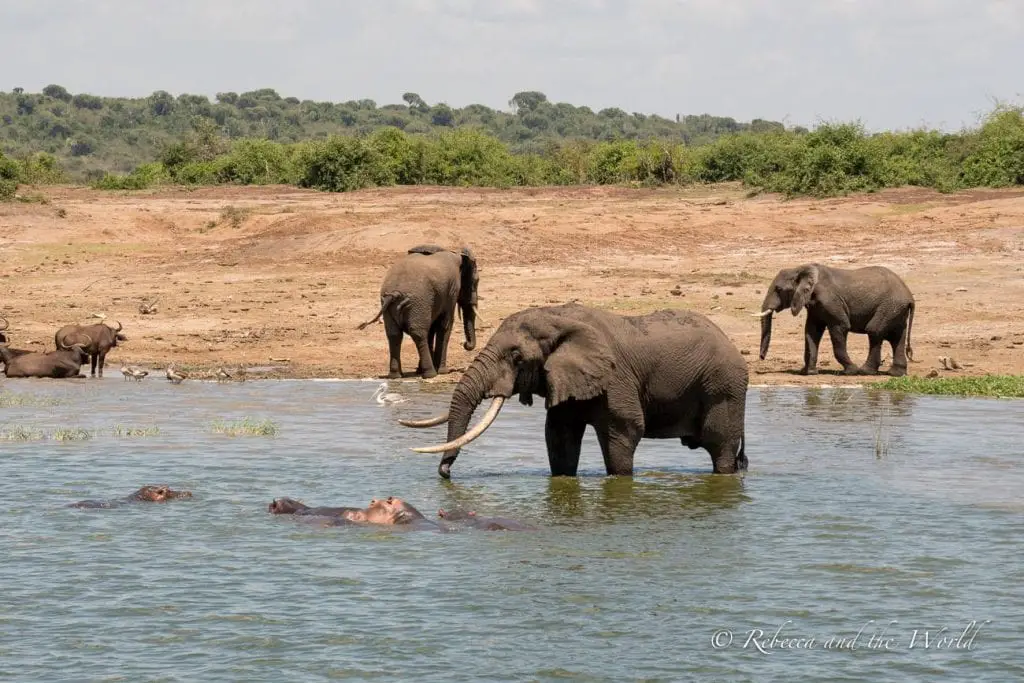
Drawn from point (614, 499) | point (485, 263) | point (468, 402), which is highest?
point (485, 263)

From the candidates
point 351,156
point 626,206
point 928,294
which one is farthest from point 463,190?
point 928,294

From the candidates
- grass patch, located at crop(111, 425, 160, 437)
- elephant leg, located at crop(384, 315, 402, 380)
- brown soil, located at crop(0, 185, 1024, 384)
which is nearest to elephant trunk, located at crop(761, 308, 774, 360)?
brown soil, located at crop(0, 185, 1024, 384)

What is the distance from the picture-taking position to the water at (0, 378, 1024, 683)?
9156mm

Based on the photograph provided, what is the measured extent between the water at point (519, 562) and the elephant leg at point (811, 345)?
3943mm

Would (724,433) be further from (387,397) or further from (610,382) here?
(387,397)

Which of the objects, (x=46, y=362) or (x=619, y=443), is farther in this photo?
(x=46, y=362)

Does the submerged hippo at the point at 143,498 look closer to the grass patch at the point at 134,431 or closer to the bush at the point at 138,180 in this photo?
the grass patch at the point at 134,431

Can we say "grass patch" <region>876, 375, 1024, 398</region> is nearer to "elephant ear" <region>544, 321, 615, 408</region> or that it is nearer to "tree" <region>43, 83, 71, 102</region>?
"elephant ear" <region>544, 321, 615, 408</region>

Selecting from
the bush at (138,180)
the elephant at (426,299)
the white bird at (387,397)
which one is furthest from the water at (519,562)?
the bush at (138,180)

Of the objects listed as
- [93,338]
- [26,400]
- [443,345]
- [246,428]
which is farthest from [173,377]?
[246,428]

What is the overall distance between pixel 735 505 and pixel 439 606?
3.90m

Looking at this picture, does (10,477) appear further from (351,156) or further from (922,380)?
(351,156)

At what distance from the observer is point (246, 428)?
17.2 m

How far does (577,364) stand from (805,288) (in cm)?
896
